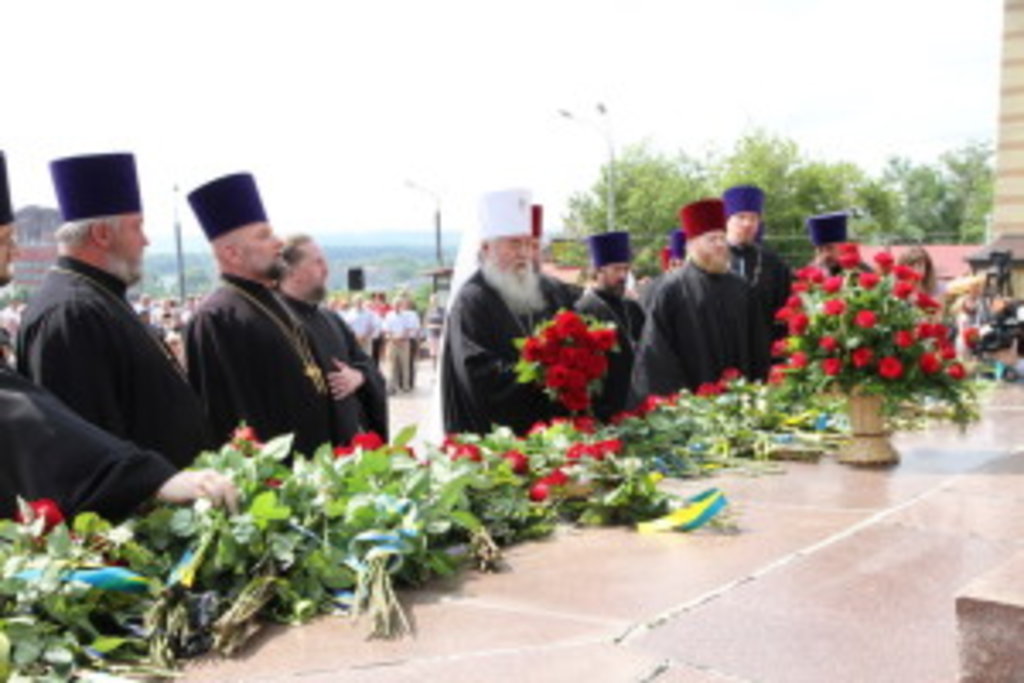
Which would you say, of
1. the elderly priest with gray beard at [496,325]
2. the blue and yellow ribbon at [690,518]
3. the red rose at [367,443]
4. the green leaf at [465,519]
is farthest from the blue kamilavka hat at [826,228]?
the green leaf at [465,519]

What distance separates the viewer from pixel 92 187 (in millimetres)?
4211

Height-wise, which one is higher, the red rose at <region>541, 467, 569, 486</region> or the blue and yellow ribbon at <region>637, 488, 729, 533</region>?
the red rose at <region>541, 467, 569, 486</region>

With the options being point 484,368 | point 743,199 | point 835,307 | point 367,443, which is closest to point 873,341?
point 835,307

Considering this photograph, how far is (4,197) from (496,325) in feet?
8.31

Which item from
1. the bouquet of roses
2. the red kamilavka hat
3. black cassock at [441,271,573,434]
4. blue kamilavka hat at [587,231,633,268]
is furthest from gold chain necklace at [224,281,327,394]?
blue kamilavka hat at [587,231,633,268]

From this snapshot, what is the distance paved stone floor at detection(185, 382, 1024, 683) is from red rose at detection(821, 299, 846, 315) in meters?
0.98

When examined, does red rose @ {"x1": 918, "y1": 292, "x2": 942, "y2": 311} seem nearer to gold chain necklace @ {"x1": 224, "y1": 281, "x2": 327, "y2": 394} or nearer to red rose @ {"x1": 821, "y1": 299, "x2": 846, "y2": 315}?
red rose @ {"x1": 821, "y1": 299, "x2": 846, "y2": 315}

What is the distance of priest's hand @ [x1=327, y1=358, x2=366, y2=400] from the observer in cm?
513

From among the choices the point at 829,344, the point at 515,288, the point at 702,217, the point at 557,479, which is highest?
the point at 702,217

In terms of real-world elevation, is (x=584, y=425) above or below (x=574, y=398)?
below

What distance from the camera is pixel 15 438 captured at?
265cm

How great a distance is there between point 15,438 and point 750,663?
1.82 meters

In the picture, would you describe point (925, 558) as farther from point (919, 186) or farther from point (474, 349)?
point (919, 186)

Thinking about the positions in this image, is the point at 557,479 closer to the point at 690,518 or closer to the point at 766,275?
the point at 690,518
